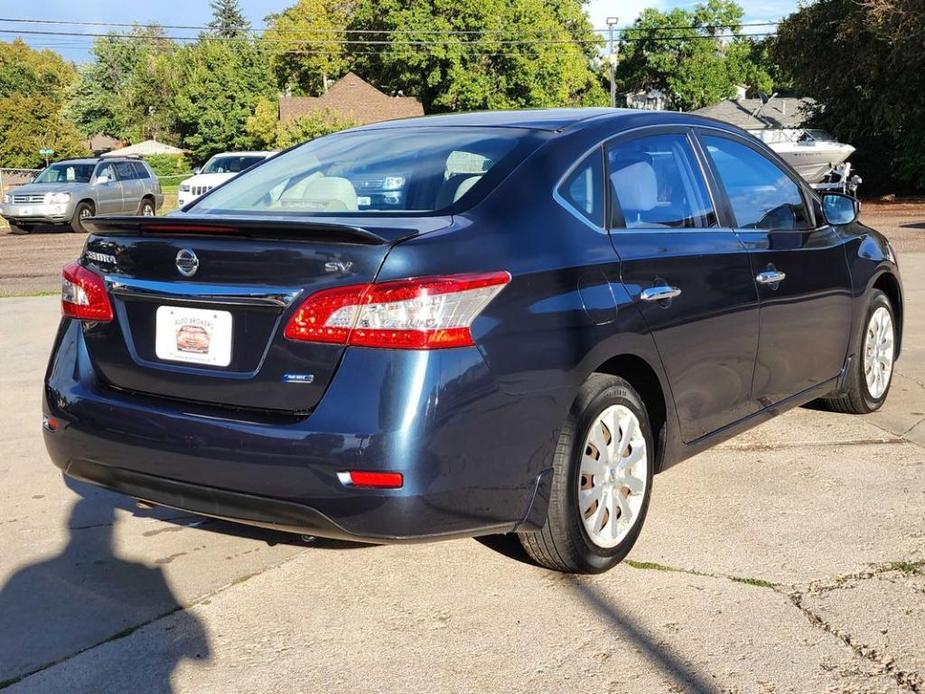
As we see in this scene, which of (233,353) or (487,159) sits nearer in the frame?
(233,353)

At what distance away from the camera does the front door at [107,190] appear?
83.7ft

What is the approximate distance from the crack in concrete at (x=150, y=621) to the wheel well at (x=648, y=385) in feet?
4.60

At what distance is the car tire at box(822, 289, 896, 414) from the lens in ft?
18.7

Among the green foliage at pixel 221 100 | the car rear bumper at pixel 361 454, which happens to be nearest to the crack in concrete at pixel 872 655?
the car rear bumper at pixel 361 454

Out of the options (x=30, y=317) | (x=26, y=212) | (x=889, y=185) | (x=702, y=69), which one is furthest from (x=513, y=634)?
(x=702, y=69)

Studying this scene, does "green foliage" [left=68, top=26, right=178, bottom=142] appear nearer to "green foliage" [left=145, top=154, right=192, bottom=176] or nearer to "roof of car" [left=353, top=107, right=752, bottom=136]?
"green foliage" [left=145, top=154, right=192, bottom=176]

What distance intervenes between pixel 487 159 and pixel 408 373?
110 cm

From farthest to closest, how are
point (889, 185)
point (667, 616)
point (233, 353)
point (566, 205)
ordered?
point (889, 185)
point (566, 205)
point (667, 616)
point (233, 353)

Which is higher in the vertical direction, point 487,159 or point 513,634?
point 487,159

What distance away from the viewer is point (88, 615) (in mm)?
3500

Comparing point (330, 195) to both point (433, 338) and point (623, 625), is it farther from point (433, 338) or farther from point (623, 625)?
point (623, 625)

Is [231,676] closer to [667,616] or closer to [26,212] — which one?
[667,616]

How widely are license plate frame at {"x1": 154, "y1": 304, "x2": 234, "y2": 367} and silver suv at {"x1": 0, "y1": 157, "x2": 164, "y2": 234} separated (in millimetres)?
21770

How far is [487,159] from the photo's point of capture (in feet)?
12.5
